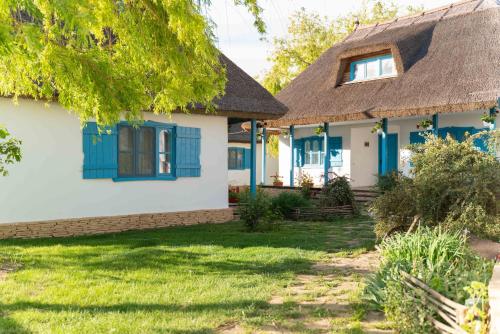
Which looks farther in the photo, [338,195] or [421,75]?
[421,75]

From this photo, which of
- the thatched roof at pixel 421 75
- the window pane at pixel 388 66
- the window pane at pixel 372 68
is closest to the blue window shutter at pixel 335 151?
the thatched roof at pixel 421 75

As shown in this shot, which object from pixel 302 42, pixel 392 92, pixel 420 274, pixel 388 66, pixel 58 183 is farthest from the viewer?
pixel 302 42

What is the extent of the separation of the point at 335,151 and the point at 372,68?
338 centimetres

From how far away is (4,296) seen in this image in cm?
523

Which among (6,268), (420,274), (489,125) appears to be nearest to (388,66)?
(489,125)

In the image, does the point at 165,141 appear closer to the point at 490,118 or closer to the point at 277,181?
the point at 490,118

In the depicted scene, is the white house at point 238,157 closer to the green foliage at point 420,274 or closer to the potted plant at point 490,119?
the potted plant at point 490,119

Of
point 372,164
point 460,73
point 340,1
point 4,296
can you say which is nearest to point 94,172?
point 4,296

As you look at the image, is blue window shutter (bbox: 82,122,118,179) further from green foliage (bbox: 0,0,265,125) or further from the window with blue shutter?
green foliage (bbox: 0,0,265,125)

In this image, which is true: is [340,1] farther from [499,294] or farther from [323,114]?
[323,114]

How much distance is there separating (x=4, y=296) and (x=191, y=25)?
3427 millimetres

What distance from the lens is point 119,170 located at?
10.5m

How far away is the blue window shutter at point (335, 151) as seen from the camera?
61.3 feet

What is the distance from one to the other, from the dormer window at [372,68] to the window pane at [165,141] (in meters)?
8.30
